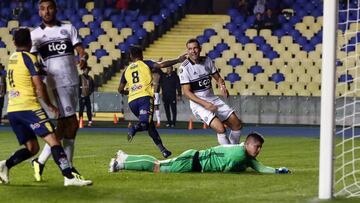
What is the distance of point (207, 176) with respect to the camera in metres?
13.9

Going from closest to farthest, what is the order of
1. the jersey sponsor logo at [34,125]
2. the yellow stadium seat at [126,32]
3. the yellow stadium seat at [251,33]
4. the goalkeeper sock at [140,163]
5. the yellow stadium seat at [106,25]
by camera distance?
the jersey sponsor logo at [34,125]
the goalkeeper sock at [140,163]
the yellow stadium seat at [251,33]
the yellow stadium seat at [126,32]
the yellow stadium seat at [106,25]

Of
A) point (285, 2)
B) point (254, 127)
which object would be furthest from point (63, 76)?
point (285, 2)

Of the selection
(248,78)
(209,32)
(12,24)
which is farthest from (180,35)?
(12,24)

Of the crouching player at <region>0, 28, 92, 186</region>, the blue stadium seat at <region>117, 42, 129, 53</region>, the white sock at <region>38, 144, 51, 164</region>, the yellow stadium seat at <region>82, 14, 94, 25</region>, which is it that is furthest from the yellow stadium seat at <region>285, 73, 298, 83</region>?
the crouching player at <region>0, 28, 92, 186</region>

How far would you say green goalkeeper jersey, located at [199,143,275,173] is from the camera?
46.5 ft

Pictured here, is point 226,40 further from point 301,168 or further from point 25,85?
point 25,85

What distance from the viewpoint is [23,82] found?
41.1ft

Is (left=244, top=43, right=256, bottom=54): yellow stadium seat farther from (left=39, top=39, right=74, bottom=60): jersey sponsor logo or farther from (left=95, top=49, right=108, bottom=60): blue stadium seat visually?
(left=39, top=39, right=74, bottom=60): jersey sponsor logo

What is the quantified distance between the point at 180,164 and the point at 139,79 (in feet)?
15.6

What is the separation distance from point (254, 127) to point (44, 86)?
18.8 m

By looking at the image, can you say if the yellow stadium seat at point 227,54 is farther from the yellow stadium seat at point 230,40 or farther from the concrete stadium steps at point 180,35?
the concrete stadium steps at point 180,35

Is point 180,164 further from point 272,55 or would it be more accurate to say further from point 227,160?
point 272,55

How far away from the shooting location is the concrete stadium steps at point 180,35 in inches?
1494

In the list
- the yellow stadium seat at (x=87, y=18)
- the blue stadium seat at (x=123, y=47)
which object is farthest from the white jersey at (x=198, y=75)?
the yellow stadium seat at (x=87, y=18)
